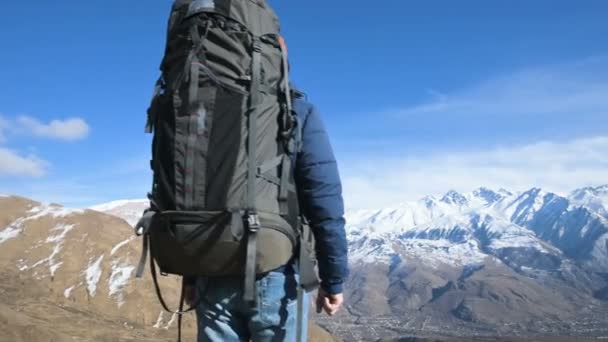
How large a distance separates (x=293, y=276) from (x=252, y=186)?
Result: 1.07m

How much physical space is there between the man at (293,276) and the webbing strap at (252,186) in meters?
0.31

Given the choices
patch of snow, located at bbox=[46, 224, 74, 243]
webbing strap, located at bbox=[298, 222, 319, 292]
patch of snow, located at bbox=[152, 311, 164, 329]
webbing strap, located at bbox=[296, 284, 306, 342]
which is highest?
webbing strap, located at bbox=[298, 222, 319, 292]

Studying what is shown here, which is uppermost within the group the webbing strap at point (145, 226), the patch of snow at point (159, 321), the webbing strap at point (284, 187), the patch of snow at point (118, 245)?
the webbing strap at point (284, 187)

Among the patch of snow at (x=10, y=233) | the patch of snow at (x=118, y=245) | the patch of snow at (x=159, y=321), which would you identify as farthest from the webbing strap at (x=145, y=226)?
the patch of snow at (x=10, y=233)

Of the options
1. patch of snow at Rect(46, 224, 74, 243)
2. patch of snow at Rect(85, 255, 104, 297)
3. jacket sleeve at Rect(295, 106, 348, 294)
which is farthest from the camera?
patch of snow at Rect(46, 224, 74, 243)

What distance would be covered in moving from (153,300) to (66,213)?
218 feet

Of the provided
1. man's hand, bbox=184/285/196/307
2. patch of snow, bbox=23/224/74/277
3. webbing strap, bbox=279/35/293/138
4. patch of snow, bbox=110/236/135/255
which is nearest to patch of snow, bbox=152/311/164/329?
patch of snow, bbox=110/236/135/255

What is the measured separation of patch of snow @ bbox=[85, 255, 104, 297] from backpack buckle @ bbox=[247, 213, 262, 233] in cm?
16070

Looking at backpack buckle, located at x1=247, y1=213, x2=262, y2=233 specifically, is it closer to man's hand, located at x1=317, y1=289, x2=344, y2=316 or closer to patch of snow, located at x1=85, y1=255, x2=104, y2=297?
man's hand, located at x1=317, y1=289, x2=344, y2=316

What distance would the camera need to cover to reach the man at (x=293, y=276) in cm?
497

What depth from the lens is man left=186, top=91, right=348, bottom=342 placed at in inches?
196

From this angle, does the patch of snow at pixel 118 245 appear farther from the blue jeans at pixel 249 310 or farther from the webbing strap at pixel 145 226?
the blue jeans at pixel 249 310

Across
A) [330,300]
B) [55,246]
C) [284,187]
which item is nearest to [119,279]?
[55,246]

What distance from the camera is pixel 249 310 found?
494 cm
